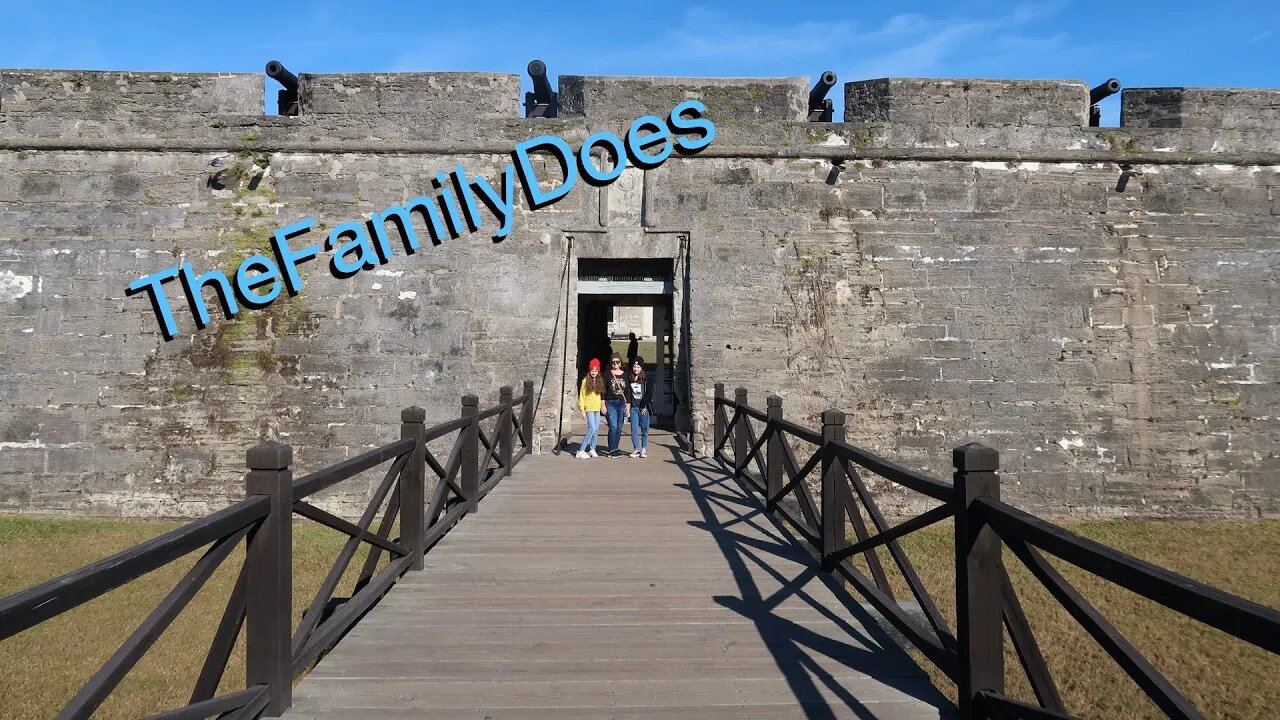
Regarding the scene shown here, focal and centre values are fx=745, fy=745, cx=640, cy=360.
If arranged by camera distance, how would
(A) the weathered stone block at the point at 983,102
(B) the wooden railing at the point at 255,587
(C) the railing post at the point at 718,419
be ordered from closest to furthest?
(B) the wooden railing at the point at 255,587
(C) the railing post at the point at 718,419
(A) the weathered stone block at the point at 983,102

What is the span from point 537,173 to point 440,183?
3.81 feet

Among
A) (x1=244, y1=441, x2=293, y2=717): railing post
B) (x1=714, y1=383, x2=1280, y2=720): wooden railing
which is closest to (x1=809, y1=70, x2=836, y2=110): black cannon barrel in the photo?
(x1=714, y1=383, x2=1280, y2=720): wooden railing

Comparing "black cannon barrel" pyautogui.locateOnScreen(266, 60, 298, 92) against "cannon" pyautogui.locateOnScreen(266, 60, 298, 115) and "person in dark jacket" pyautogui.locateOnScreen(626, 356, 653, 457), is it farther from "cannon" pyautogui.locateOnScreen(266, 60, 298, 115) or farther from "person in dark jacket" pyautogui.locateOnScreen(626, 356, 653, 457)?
"person in dark jacket" pyautogui.locateOnScreen(626, 356, 653, 457)

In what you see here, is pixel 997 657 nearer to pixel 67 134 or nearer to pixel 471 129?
pixel 471 129

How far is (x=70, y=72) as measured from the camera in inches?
343

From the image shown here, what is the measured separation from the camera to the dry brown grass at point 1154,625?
483 cm

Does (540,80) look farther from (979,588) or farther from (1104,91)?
(979,588)

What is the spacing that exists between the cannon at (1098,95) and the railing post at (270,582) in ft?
32.4

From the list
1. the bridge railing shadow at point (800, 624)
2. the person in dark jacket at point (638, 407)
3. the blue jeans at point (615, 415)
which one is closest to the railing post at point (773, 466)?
the bridge railing shadow at point (800, 624)

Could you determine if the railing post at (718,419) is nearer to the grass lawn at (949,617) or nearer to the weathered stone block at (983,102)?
the grass lawn at (949,617)

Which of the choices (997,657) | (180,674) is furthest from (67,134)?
(997,657)

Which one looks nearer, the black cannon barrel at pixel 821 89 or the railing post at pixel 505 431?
the railing post at pixel 505 431

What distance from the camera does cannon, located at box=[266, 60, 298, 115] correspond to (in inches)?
336

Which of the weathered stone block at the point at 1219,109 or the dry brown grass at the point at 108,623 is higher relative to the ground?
the weathered stone block at the point at 1219,109
